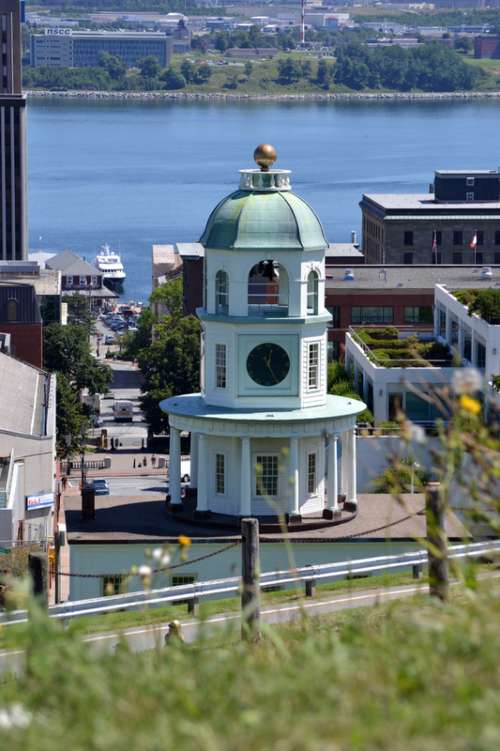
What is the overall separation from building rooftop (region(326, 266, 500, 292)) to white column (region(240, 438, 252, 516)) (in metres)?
37.5

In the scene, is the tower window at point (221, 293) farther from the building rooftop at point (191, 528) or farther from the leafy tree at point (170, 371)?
the leafy tree at point (170, 371)

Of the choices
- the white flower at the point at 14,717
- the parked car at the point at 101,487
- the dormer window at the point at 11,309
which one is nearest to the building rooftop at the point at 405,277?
the dormer window at the point at 11,309

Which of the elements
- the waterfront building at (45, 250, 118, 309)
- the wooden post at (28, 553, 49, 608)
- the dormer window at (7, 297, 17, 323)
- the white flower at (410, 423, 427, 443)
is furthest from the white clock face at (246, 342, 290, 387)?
the waterfront building at (45, 250, 118, 309)

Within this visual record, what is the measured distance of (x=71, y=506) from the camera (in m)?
35.9

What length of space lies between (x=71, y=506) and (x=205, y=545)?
176 inches

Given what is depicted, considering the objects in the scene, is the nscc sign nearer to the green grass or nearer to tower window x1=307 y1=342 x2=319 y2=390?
tower window x1=307 y1=342 x2=319 y2=390

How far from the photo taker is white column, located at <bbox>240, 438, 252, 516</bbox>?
3366cm

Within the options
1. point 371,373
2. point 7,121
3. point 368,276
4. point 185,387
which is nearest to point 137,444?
point 185,387

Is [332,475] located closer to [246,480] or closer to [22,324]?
[246,480]

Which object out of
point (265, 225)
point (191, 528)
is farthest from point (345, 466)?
point (265, 225)

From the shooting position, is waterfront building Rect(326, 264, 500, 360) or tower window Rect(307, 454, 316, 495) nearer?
tower window Rect(307, 454, 316, 495)

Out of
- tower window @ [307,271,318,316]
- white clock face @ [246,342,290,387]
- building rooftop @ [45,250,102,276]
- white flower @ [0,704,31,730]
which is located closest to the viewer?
white flower @ [0,704,31,730]

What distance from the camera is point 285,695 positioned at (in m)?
11.3

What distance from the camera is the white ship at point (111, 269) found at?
561 feet
